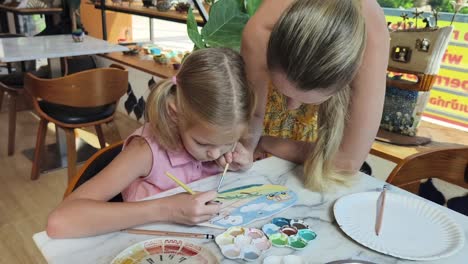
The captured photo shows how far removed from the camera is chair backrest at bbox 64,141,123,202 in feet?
3.17

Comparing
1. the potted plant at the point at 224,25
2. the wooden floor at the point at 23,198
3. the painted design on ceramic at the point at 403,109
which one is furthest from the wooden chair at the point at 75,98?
the painted design on ceramic at the point at 403,109

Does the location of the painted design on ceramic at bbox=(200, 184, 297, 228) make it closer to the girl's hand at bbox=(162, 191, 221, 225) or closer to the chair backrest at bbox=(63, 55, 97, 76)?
the girl's hand at bbox=(162, 191, 221, 225)

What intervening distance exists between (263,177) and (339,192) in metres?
0.18

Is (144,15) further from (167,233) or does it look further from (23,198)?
(167,233)

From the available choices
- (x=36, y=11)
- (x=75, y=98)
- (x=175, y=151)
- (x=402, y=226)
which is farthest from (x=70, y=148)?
(x=36, y=11)

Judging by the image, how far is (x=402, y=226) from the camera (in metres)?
0.80

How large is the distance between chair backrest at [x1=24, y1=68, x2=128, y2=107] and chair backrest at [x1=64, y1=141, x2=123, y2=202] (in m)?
1.04

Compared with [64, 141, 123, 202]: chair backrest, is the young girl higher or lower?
higher

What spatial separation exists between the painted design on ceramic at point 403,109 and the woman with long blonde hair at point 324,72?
59 centimetres

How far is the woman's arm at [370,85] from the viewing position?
91 centimetres

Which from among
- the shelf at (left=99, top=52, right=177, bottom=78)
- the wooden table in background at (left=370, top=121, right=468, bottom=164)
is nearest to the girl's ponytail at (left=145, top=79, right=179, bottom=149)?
the wooden table in background at (left=370, top=121, right=468, bottom=164)

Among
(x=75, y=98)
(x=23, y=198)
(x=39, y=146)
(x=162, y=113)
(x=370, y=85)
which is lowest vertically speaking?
(x=23, y=198)

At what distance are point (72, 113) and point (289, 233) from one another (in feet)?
5.73

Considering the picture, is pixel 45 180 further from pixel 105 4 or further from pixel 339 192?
pixel 339 192
